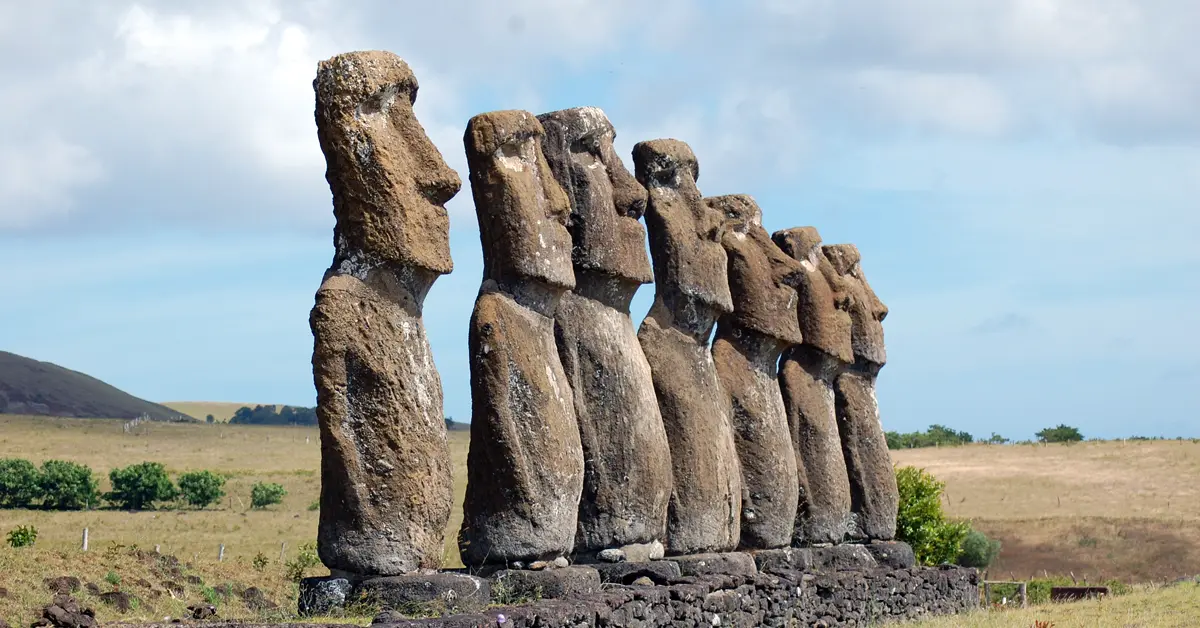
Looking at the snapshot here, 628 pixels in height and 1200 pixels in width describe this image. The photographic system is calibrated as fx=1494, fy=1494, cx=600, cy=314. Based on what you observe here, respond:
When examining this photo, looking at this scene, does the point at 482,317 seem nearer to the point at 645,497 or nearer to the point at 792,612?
the point at 645,497

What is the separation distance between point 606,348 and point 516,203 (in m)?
1.80

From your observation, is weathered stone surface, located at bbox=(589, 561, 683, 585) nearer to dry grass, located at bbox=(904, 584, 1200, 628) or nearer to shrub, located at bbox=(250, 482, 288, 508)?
dry grass, located at bbox=(904, 584, 1200, 628)

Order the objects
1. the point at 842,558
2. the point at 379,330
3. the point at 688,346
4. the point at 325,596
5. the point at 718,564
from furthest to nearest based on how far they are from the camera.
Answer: the point at 842,558 → the point at 688,346 → the point at 718,564 → the point at 379,330 → the point at 325,596

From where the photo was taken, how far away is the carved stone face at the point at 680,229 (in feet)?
49.7

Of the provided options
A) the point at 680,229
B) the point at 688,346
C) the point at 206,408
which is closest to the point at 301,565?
the point at 688,346

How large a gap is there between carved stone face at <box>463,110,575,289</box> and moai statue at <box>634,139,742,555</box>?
2.32 m

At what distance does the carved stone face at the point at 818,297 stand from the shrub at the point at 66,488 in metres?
33.5

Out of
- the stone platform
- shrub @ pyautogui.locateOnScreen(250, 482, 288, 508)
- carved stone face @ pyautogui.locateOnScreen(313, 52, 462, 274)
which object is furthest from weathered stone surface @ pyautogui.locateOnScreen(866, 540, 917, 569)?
shrub @ pyautogui.locateOnScreen(250, 482, 288, 508)

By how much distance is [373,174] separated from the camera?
10.7 m

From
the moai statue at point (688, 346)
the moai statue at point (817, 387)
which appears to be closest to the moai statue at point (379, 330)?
the moai statue at point (688, 346)

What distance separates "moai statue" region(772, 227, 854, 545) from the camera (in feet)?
57.3

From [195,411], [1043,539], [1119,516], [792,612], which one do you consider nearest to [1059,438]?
[1119,516]

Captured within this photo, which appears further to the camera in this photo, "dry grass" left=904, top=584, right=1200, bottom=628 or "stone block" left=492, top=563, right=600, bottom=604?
"dry grass" left=904, top=584, right=1200, bottom=628

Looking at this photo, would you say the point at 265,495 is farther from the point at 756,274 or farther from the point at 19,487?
the point at 756,274
